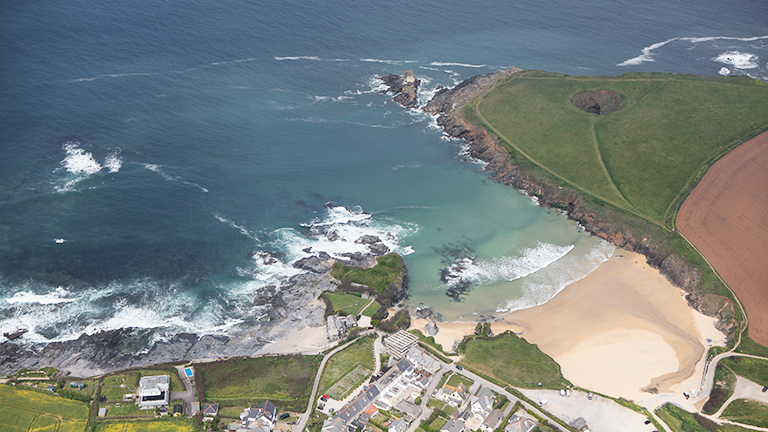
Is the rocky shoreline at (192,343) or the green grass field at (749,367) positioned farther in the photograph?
the green grass field at (749,367)

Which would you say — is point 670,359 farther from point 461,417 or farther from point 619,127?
point 619,127

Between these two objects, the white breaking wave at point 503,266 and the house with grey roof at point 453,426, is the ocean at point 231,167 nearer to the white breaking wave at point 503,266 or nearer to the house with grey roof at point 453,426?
the white breaking wave at point 503,266

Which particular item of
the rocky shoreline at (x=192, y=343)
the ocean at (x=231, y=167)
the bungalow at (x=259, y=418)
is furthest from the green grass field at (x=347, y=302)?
the bungalow at (x=259, y=418)

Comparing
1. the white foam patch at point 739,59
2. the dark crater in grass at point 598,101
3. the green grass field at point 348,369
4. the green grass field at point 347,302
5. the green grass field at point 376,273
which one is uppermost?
the white foam patch at point 739,59

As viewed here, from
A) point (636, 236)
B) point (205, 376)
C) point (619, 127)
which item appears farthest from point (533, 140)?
point (205, 376)

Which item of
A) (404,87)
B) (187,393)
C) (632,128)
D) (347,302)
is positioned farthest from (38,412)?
(632,128)

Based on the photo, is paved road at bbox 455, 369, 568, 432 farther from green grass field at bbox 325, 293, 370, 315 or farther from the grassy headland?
the grassy headland
